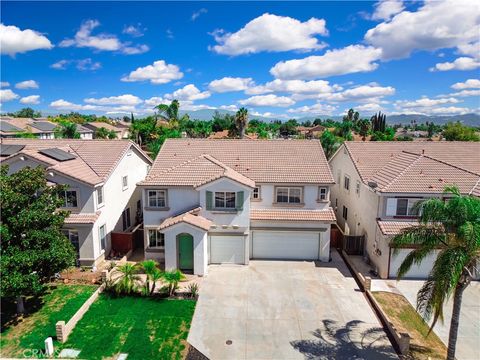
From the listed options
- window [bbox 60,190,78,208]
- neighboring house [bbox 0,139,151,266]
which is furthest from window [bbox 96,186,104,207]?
window [bbox 60,190,78,208]

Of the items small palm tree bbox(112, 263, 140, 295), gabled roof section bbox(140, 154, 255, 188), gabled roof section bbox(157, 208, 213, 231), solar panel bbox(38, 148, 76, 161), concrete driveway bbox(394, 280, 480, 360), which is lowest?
concrete driveway bbox(394, 280, 480, 360)

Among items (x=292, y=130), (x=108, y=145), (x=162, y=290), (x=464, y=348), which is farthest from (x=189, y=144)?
(x=292, y=130)

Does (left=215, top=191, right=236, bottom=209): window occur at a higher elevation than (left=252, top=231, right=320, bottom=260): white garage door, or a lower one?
higher

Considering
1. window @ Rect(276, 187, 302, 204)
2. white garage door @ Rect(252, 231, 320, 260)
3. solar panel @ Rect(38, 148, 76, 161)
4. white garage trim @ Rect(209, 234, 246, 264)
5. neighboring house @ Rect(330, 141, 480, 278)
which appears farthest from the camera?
window @ Rect(276, 187, 302, 204)

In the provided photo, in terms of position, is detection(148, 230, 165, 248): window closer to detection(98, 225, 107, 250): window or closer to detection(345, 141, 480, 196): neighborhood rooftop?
detection(98, 225, 107, 250): window

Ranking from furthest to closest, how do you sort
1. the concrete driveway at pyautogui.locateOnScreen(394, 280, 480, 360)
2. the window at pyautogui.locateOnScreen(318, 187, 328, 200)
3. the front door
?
the window at pyautogui.locateOnScreen(318, 187, 328, 200) < the front door < the concrete driveway at pyautogui.locateOnScreen(394, 280, 480, 360)

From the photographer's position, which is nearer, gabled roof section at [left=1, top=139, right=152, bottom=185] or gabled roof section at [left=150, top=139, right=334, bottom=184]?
gabled roof section at [left=1, top=139, right=152, bottom=185]

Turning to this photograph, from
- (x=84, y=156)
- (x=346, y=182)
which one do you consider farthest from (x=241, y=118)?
(x=84, y=156)

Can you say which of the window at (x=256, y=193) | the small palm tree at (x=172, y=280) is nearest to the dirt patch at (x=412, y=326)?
the window at (x=256, y=193)

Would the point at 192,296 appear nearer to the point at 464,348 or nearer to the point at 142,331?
the point at 142,331
